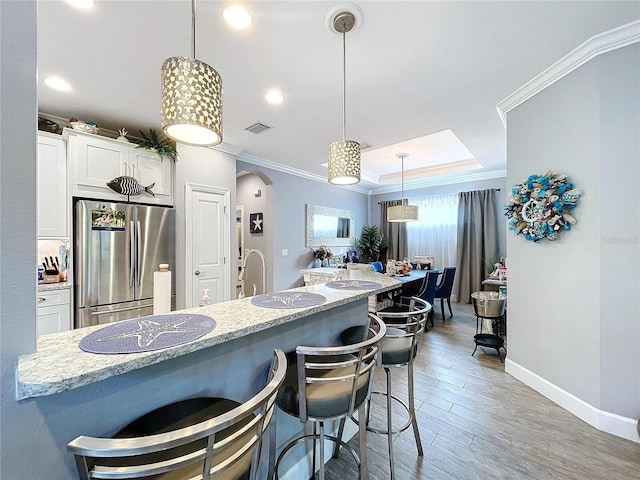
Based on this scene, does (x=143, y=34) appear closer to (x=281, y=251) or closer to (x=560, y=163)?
(x=560, y=163)

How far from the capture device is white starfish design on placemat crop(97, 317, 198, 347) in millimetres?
877

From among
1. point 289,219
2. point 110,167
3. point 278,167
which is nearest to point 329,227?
point 289,219

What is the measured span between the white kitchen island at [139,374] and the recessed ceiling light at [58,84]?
253cm

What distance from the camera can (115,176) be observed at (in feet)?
9.59

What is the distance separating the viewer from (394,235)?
22.9 feet

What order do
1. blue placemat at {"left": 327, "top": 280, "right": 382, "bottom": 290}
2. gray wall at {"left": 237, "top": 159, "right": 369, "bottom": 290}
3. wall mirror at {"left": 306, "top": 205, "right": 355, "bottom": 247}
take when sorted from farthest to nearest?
1. wall mirror at {"left": 306, "top": 205, "right": 355, "bottom": 247}
2. gray wall at {"left": 237, "top": 159, "right": 369, "bottom": 290}
3. blue placemat at {"left": 327, "top": 280, "right": 382, "bottom": 290}

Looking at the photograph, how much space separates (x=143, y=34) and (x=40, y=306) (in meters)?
2.45

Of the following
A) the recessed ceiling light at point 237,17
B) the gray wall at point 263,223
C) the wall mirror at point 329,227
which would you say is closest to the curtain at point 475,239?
the wall mirror at point 329,227

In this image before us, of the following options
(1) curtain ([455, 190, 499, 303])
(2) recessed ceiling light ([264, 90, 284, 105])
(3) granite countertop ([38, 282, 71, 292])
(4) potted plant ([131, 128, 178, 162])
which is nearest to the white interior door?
(4) potted plant ([131, 128, 178, 162])

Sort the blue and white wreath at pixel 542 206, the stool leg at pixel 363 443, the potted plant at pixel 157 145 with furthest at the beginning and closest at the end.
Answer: the potted plant at pixel 157 145, the blue and white wreath at pixel 542 206, the stool leg at pixel 363 443

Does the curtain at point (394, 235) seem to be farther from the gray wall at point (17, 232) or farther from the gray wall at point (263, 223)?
the gray wall at point (17, 232)

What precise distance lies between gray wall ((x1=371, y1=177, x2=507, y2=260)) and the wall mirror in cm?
100

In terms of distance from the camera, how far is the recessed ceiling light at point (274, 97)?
254 centimetres

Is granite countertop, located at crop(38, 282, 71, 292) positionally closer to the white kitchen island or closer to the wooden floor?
the white kitchen island
